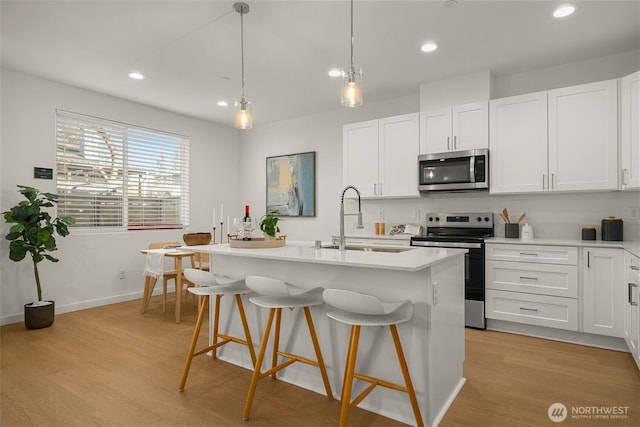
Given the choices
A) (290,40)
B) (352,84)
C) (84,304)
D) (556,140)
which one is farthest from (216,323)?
(556,140)

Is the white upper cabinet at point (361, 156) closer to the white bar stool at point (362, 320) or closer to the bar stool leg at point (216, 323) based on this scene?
the bar stool leg at point (216, 323)

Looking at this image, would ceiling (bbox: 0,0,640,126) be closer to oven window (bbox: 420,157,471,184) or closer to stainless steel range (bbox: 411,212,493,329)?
oven window (bbox: 420,157,471,184)

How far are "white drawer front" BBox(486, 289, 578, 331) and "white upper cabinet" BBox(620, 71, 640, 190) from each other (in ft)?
3.81

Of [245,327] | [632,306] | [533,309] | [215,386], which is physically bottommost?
[215,386]

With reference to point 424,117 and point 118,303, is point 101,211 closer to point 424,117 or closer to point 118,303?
point 118,303

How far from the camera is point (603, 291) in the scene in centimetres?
312

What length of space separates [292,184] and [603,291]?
4.11 metres

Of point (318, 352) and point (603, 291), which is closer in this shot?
point (318, 352)

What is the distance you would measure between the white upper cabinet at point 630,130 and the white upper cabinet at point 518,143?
585mm

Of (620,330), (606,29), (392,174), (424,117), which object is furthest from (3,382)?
(606,29)

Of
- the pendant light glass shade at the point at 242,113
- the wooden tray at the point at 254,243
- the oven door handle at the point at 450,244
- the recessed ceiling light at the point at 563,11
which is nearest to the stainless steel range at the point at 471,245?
the oven door handle at the point at 450,244

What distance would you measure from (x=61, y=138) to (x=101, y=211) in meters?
0.97

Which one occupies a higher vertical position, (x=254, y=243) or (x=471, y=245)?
(x=254, y=243)

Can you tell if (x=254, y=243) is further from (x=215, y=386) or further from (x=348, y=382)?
(x=348, y=382)
